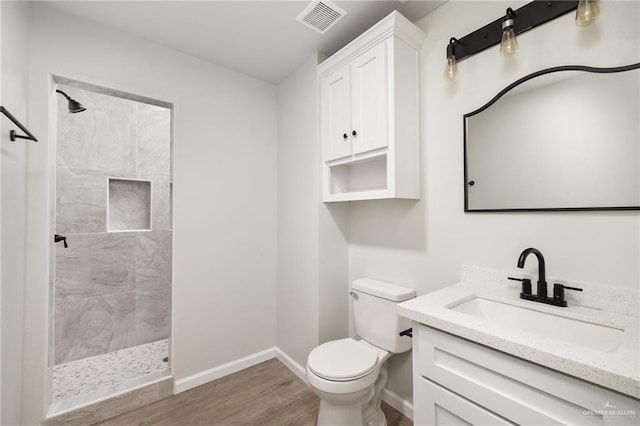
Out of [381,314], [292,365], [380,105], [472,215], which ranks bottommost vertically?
[292,365]

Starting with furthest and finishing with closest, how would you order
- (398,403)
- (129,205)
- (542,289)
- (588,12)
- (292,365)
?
(129,205) < (292,365) < (398,403) < (542,289) < (588,12)

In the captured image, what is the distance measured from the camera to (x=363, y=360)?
59.6 inches

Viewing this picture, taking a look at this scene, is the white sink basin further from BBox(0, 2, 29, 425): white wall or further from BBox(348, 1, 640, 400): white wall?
BBox(0, 2, 29, 425): white wall

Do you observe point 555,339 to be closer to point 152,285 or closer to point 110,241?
point 152,285

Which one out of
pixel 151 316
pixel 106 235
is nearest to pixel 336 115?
pixel 106 235

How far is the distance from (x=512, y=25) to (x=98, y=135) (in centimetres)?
332

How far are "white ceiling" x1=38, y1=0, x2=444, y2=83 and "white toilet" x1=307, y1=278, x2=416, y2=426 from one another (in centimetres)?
172

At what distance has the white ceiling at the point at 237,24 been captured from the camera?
1.58m

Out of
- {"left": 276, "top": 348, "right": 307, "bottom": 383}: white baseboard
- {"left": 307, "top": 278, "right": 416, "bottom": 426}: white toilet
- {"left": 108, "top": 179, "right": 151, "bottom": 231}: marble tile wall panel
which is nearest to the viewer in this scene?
{"left": 307, "top": 278, "right": 416, "bottom": 426}: white toilet

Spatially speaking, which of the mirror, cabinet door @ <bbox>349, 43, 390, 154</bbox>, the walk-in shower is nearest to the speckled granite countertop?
the mirror

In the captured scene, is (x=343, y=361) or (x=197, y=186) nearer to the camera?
(x=343, y=361)

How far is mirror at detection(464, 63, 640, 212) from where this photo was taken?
40.1 inches

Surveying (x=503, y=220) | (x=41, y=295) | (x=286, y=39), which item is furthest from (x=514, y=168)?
(x=41, y=295)

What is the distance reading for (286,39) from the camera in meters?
1.88
